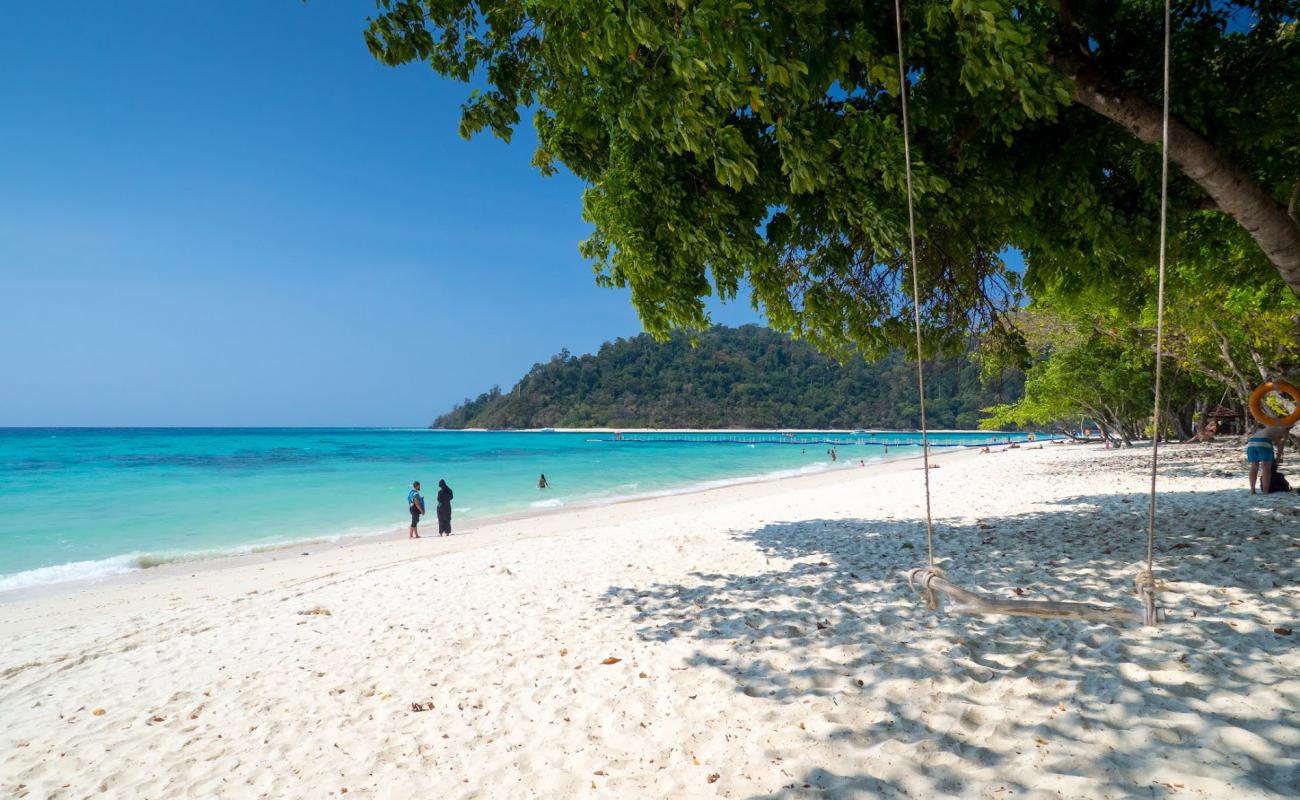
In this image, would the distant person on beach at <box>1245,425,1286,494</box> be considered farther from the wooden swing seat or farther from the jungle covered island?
the wooden swing seat

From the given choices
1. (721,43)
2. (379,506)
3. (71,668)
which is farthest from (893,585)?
(379,506)

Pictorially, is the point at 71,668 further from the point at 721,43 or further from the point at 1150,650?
the point at 1150,650

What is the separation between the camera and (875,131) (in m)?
4.52

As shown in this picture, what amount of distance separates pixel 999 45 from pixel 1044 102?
99 centimetres

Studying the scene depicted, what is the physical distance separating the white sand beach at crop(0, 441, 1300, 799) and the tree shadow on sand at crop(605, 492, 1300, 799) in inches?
0.8

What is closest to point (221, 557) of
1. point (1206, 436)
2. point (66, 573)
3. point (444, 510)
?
point (66, 573)

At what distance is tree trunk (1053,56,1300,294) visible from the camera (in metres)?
4.41

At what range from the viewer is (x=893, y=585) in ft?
19.3

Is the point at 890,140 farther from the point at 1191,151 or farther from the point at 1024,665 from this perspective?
the point at 1024,665

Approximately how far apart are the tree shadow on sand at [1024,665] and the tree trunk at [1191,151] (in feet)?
9.50

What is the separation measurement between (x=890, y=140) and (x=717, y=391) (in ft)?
401

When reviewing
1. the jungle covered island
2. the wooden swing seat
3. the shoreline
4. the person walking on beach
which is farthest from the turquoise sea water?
the wooden swing seat

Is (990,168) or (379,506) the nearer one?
(990,168)

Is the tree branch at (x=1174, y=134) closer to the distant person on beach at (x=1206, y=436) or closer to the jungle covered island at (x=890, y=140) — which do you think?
the jungle covered island at (x=890, y=140)
